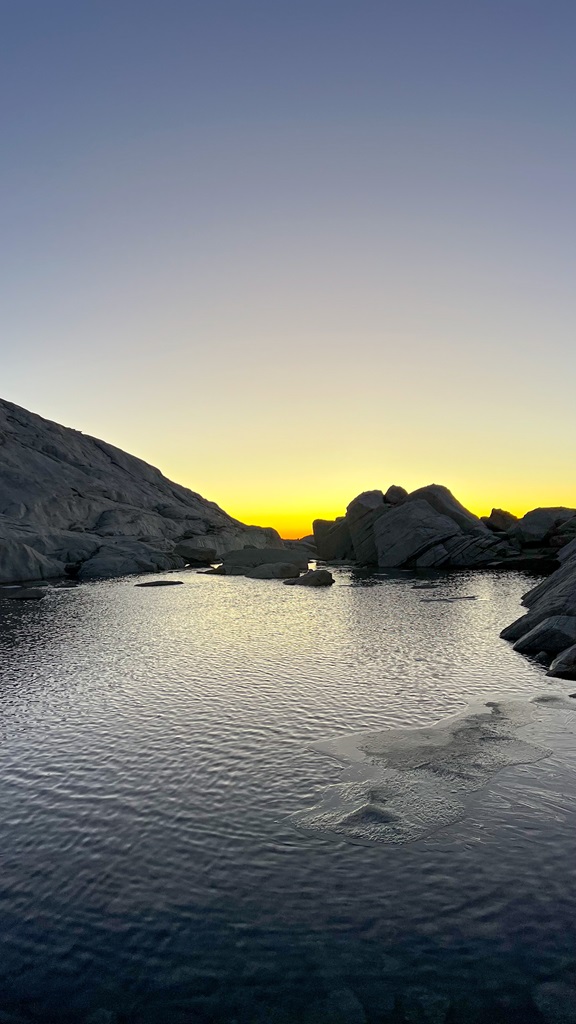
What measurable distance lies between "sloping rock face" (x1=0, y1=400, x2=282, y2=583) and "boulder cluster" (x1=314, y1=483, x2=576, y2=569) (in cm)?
2780

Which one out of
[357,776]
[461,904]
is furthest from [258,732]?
[461,904]

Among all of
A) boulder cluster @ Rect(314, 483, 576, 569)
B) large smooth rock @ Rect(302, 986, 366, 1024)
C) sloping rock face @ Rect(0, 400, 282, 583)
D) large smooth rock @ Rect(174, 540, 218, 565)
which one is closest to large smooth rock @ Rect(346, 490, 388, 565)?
boulder cluster @ Rect(314, 483, 576, 569)

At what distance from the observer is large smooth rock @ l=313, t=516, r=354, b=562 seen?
4181 inches

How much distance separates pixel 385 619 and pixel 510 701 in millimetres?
19518

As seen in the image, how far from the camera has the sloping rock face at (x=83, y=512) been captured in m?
74.8

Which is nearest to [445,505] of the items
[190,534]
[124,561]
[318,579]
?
[318,579]

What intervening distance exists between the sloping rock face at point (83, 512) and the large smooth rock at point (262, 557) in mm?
9434

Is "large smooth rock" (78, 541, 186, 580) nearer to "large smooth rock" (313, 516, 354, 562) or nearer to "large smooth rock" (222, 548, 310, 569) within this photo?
"large smooth rock" (222, 548, 310, 569)

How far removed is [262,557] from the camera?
88625mm

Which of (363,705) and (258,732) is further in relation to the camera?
(363,705)

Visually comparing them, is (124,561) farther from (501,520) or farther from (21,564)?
(501,520)

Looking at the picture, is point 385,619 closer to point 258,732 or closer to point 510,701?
point 510,701

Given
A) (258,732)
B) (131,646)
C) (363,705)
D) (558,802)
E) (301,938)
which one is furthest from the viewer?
(131,646)

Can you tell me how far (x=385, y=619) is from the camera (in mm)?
38312
